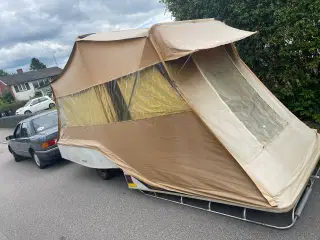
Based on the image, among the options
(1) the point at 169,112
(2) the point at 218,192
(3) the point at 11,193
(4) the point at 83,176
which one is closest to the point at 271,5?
(1) the point at 169,112

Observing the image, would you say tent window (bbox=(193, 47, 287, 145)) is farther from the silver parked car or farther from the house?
the house

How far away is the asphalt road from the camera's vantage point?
3590 millimetres

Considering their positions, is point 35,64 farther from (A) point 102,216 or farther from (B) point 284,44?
(A) point 102,216

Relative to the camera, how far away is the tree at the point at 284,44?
19.0 ft

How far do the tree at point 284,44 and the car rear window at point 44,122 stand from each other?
5.67m

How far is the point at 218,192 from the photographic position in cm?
358

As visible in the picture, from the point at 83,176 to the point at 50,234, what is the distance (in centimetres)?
239

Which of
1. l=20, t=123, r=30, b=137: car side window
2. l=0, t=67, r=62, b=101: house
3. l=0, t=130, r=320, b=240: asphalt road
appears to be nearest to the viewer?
l=0, t=130, r=320, b=240: asphalt road

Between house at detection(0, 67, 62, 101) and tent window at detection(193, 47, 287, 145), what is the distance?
144 ft

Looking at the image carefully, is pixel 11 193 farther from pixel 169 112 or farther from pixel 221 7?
pixel 221 7

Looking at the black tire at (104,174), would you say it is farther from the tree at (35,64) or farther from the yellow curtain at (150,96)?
the tree at (35,64)

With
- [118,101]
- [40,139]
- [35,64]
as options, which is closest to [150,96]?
[118,101]

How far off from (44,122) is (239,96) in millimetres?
6607

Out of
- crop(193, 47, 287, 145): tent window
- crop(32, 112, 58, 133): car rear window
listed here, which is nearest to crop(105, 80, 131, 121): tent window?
crop(193, 47, 287, 145): tent window
